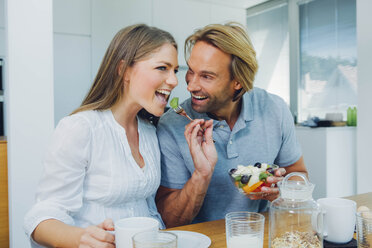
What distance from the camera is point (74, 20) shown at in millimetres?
3701

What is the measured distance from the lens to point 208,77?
1608 mm

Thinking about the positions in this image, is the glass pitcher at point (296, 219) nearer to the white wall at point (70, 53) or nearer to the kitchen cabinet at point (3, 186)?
the kitchen cabinet at point (3, 186)

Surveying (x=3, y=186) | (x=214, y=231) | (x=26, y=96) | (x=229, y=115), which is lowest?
(x=3, y=186)

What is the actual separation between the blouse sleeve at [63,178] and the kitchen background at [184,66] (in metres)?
0.96

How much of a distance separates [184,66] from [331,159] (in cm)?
198

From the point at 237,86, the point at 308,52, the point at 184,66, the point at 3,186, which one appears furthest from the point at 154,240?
the point at 308,52

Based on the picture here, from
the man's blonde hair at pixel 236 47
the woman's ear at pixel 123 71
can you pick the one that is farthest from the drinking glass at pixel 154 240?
the man's blonde hair at pixel 236 47

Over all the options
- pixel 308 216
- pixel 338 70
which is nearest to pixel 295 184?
pixel 308 216

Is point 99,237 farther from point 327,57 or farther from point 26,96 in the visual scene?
point 327,57

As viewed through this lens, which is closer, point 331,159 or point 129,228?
point 129,228

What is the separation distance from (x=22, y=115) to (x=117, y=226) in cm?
146

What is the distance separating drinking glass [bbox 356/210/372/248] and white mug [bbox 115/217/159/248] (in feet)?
1.60

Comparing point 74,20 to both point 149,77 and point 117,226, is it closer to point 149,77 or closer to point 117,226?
point 149,77

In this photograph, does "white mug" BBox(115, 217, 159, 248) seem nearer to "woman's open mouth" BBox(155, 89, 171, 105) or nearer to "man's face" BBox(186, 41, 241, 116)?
"woman's open mouth" BBox(155, 89, 171, 105)
